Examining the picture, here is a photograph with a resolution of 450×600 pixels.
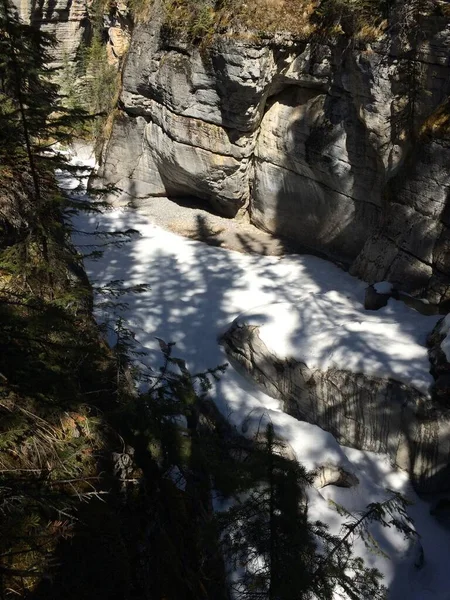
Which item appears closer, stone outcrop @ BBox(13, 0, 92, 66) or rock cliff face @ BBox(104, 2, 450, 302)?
rock cliff face @ BBox(104, 2, 450, 302)

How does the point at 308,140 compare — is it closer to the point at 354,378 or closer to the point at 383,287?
the point at 383,287

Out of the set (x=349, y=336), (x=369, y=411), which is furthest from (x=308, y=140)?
(x=369, y=411)

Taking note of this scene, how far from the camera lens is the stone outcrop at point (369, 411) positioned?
7.41 metres

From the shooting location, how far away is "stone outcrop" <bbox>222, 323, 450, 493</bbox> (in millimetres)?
7410

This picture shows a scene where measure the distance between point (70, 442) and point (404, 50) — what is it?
10.0 metres

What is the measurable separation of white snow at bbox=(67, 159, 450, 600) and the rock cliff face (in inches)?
44.5

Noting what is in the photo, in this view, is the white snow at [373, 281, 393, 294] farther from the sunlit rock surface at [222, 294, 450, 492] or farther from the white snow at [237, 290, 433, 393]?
the sunlit rock surface at [222, 294, 450, 492]

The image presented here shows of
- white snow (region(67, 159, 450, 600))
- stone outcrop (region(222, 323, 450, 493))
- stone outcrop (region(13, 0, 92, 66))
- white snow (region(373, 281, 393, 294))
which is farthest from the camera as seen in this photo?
stone outcrop (region(13, 0, 92, 66))

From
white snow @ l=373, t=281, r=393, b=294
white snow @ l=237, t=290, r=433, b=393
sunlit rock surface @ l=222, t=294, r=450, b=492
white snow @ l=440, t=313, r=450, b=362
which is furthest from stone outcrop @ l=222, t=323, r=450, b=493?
white snow @ l=373, t=281, r=393, b=294

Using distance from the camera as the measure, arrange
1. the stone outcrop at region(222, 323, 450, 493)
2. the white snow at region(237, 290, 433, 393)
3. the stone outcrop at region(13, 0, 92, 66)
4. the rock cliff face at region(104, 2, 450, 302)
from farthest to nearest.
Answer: the stone outcrop at region(13, 0, 92, 66) < the rock cliff face at region(104, 2, 450, 302) < the white snow at region(237, 290, 433, 393) < the stone outcrop at region(222, 323, 450, 493)

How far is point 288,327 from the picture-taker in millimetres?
9359

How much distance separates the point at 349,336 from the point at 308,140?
5.91 m

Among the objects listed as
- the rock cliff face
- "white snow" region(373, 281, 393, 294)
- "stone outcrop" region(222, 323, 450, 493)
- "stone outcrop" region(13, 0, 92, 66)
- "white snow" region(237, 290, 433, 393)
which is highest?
"stone outcrop" region(13, 0, 92, 66)

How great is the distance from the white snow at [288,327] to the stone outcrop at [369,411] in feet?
0.71
